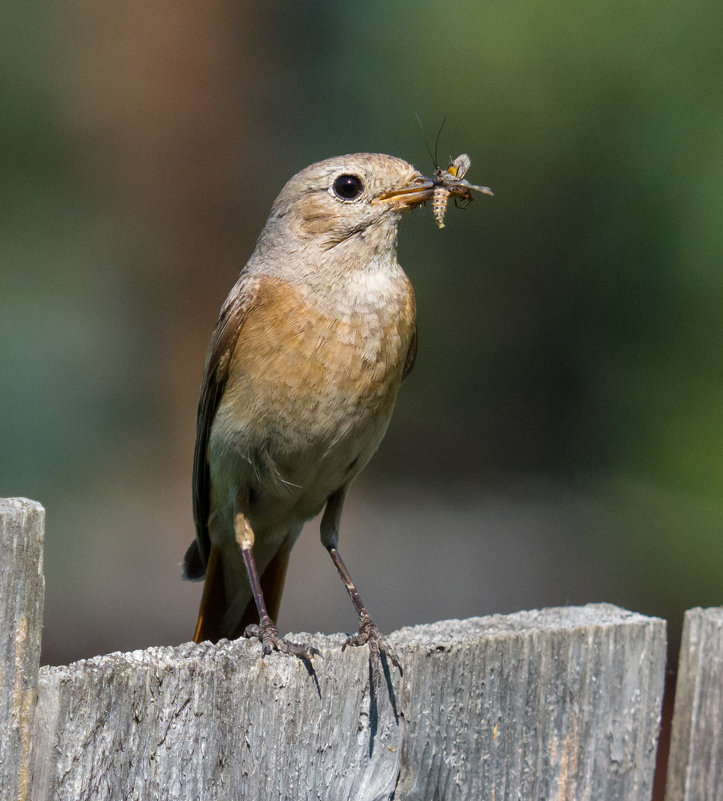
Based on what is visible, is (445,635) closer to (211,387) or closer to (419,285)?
(211,387)

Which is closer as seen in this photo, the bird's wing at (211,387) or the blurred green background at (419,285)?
the bird's wing at (211,387)

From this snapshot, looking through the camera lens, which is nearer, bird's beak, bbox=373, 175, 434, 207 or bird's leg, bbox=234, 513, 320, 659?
bird's leg, bbox=234, 513, 320, 659

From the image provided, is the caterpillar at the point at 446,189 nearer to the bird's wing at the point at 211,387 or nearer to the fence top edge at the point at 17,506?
the bird's wing at the point at 211,387

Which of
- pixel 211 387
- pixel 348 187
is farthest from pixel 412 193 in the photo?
pixel 211 387

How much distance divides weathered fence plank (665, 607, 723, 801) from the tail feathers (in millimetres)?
1554

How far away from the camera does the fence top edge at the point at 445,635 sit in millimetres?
1714

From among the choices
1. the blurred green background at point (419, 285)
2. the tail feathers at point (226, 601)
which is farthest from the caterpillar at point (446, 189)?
the blurred green background at point (419, 285)

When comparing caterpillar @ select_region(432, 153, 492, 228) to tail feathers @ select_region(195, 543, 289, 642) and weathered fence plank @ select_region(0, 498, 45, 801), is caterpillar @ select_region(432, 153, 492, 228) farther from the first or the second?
weathered fence plank @ select_region(0, 498, 45, 801)

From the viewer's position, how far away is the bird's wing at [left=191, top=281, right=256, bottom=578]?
330cm

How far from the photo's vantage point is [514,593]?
5.50 meters

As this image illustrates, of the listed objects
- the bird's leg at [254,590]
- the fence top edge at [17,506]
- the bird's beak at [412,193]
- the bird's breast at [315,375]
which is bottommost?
the fence top edge at [17,506]

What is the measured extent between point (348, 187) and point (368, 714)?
70.3 inches

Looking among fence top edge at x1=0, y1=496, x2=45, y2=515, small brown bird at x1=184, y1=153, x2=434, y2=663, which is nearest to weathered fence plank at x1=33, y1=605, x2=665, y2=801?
fence top edge at x1=0, y1=496, x2=45, y2=515

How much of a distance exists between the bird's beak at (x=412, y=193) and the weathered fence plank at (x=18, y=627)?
1.89 meters
